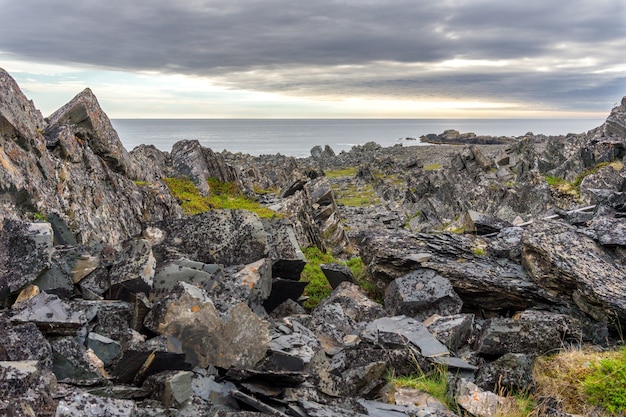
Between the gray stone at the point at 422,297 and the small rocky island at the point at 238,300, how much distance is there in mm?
41

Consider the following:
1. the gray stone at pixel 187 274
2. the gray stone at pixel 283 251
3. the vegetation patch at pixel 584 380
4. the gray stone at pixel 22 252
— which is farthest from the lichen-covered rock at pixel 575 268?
the gray stone at pixel 22 252

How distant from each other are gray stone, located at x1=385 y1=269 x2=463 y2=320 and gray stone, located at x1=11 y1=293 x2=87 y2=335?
7.75 metres

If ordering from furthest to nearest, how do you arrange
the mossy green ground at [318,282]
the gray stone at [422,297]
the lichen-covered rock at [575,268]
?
the mossy green ground at [318,282] < the gray stone at [422,297] < the lichen-covered rock at [575,268]

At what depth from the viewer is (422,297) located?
41.4 feet

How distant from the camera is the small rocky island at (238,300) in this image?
6664mm

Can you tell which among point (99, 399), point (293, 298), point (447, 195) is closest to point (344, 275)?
point (293, 298)

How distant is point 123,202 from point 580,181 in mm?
31785

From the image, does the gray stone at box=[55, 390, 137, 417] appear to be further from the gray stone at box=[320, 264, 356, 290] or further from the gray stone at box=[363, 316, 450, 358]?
the gray stone at box=[320, 264, 356, 290]

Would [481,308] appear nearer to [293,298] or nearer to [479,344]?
[479,344]

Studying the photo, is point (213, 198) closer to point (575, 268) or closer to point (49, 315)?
point (575, 268)

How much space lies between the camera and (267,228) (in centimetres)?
1324

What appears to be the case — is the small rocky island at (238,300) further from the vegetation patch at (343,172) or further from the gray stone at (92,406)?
the vegetation patch at (343,172)

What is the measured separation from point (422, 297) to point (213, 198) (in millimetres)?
14156

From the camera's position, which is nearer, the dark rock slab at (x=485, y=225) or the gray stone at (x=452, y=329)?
the gray stone at (x=452, y=329)
